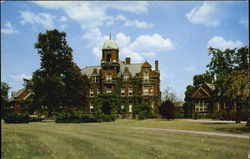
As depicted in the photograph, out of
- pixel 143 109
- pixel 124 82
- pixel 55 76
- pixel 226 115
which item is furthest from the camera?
pixel 124 82

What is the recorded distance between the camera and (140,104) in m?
52.6

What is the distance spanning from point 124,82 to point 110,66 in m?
5.26

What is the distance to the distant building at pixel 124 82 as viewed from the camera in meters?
53.5

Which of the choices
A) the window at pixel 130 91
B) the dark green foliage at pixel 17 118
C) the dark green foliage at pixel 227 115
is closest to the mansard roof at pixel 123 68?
the window at pixel 130 91

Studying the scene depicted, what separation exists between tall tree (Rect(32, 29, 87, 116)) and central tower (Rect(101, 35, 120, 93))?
15.6 meters

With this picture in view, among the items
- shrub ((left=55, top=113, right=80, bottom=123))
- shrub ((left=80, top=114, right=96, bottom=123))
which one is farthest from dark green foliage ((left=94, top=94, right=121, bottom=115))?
shrub ((left=55, top=113, right=80, bottom=123))

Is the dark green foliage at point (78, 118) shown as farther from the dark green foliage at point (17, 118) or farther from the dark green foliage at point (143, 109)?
the dark green foliage at point (143, 109)

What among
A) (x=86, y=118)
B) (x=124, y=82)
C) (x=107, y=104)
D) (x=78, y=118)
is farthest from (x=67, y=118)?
(x=124, y=82)

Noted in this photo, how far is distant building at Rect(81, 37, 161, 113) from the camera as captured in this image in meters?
53.5

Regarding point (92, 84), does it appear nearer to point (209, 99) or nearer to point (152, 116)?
point (152, 116)

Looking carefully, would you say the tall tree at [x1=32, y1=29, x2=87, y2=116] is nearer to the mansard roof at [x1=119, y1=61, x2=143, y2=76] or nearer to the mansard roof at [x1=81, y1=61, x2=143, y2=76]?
the mansard roof at [x1=81, y1=61, x2=143, y2=76]

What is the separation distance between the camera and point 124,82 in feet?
182

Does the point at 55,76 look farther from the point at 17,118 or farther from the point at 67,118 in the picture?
the point at 17,118

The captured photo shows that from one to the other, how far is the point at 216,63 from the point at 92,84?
3078 cm
